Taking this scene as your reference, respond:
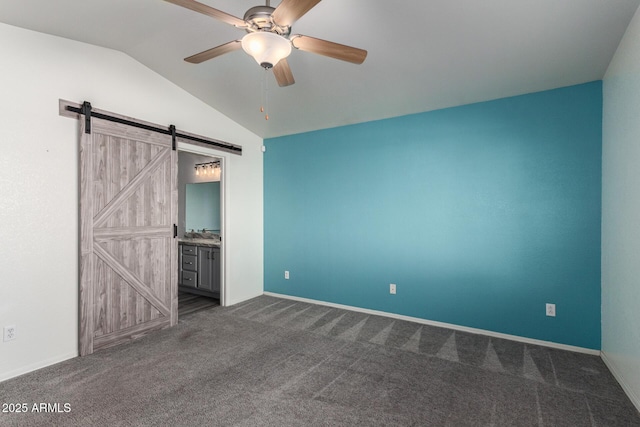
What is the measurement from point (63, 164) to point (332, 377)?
293 centimetres

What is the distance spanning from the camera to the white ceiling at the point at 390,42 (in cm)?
222

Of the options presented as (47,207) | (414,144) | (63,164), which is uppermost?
(414,144)

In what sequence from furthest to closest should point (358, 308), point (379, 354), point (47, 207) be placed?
point (358, 308)
point (379, 354)
point (47, 207)

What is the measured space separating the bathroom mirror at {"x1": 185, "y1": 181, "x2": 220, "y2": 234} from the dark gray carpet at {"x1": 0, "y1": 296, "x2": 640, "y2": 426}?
8.09 feet

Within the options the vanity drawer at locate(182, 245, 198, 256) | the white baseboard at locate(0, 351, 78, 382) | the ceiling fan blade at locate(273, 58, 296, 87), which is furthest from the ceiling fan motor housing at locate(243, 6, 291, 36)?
the vanity drawer at locate(182, 245, 198, 256)

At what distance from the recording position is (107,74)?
10.2 feet

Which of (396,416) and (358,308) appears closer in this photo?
(396,416)

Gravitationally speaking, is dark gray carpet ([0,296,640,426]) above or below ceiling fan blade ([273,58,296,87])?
below

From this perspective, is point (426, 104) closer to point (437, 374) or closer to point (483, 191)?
point (483, 191)

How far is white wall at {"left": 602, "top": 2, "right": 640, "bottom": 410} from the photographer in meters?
2.08

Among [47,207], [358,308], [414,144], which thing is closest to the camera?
[47,207]

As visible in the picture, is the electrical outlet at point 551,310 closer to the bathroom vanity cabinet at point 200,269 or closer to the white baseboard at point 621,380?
the white baseboard at point 621,380

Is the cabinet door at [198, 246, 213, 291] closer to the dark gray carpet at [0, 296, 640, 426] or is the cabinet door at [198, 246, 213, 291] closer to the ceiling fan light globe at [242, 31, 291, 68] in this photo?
the dark gray carpet at [0, 296, 640, 426]

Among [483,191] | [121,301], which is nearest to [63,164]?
[121,301]
